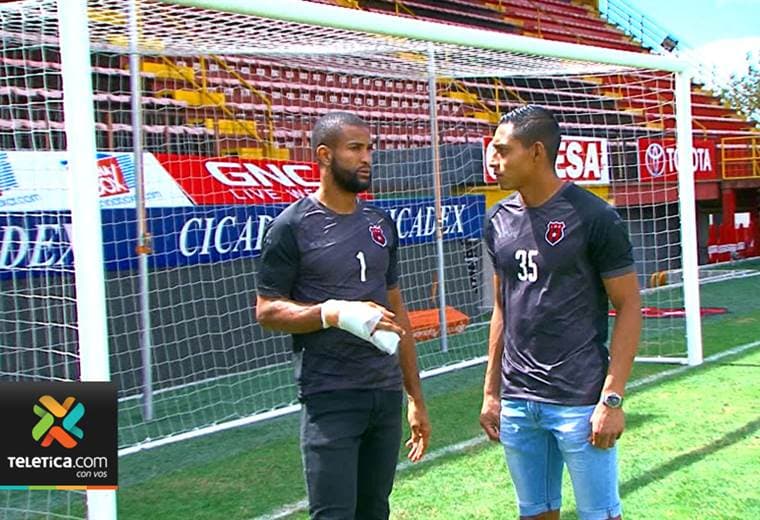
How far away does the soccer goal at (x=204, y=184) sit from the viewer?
563cm

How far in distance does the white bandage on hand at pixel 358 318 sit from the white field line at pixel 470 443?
201 cm

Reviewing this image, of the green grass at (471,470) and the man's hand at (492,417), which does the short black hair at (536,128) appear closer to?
the man's hand at (492,417)

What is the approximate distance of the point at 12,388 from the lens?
12.0ft

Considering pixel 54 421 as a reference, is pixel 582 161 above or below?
above

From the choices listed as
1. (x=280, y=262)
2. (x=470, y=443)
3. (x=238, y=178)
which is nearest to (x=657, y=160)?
(x=238, y=178)

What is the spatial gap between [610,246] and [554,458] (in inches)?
29.1

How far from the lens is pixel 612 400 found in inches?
107

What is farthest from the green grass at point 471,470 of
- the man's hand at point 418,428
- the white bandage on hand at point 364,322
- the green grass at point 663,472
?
the white bandage on hand at point 364,322

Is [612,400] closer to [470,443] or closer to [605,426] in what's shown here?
[605,426]

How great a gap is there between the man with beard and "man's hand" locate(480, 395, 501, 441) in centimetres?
33

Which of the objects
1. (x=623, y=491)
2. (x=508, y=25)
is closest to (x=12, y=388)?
(x=623, y=491)

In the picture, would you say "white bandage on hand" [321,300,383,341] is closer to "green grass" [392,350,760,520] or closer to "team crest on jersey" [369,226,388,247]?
"team crest on jersey" [369,226,388,247]

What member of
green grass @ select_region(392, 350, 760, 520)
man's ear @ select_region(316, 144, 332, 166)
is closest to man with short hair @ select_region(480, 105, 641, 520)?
man's ear @ select_region(316, 144, 332, 166)

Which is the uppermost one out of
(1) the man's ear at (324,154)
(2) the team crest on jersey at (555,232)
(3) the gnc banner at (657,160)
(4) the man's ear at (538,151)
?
(3) the gnc banner at (657,160)
